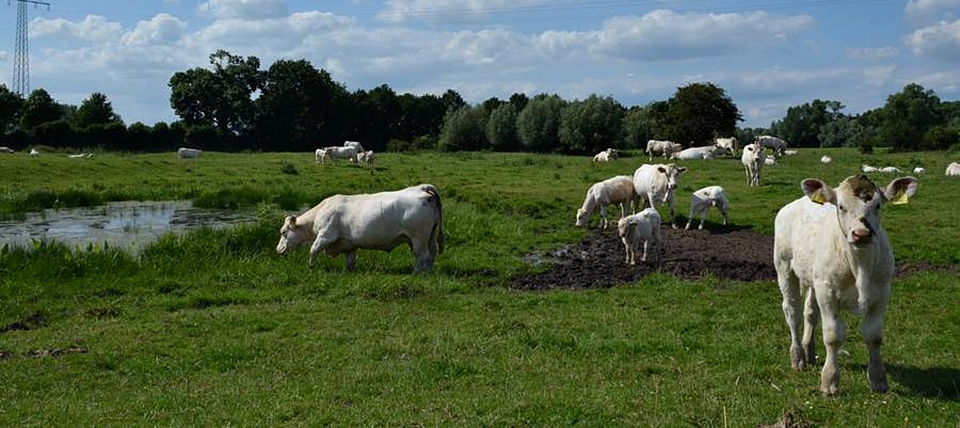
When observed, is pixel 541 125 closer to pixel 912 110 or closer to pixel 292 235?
pixel 912 110

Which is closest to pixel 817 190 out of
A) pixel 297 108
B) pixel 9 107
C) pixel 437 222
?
pixel 437 222

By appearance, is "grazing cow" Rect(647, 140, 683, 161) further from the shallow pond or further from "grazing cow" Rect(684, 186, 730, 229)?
the shallow pond

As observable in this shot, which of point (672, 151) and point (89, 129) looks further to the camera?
point (89, 129)

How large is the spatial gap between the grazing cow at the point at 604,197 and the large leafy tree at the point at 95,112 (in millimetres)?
65466

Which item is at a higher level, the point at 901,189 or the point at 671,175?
the point at 901,189

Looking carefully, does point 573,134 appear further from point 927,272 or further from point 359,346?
point 359,346

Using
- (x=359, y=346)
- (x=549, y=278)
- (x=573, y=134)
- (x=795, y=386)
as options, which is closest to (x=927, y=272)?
(x=549, y=278)

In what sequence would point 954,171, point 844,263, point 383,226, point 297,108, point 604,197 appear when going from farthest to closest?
point 297,108, point 954,171, point 604,197, point 383,226, point 844,263

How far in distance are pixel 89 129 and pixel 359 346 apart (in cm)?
6455

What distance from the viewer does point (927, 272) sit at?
50.0 feet

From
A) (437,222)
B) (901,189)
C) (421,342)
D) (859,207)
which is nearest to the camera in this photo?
(859,207)

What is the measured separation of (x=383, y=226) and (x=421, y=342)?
675 centimetres

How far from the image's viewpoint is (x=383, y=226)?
16891 millimetres

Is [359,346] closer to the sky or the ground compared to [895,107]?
closer to the ground
